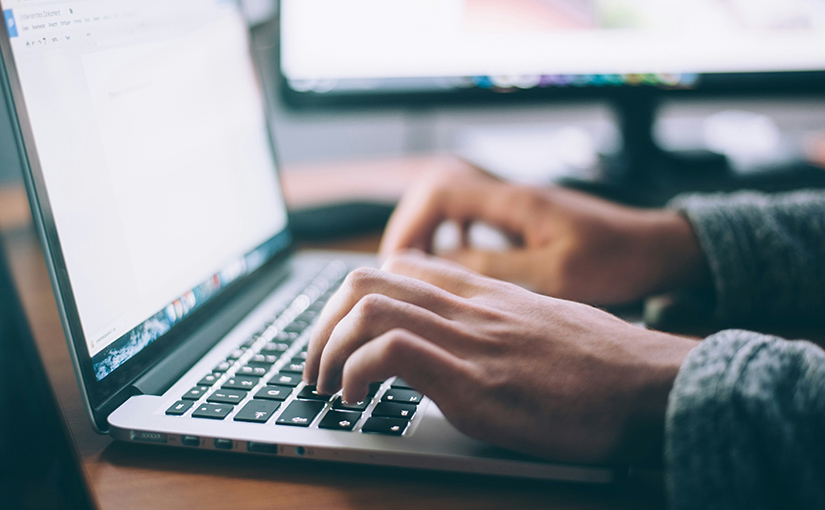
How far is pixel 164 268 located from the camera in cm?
40

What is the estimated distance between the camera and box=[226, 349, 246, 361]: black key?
1.29 feet

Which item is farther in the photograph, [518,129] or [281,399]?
[518,129]

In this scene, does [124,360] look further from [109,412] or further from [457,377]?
[457,377]

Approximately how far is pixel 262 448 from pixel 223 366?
9 cm

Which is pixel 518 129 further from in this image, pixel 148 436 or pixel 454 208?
pixel 148 436

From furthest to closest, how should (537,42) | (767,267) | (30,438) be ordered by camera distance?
1. (537,42)
2. (767,267)
3. (30,438)

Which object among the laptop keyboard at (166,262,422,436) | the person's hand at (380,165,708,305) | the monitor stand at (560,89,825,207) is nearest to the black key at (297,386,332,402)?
the laptop keyboard at (166,262,422,436)

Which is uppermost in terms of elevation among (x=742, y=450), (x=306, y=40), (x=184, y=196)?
(x=306, y=40)

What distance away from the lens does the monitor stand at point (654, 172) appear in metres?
0.71

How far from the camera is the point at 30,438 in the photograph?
0.26m

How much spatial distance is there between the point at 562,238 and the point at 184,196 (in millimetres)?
304

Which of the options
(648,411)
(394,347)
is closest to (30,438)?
(394,347)

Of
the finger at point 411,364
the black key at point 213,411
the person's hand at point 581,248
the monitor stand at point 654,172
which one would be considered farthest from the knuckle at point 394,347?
the monitor stand at point 654,172

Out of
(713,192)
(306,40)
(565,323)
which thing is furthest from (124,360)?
(713,192)
